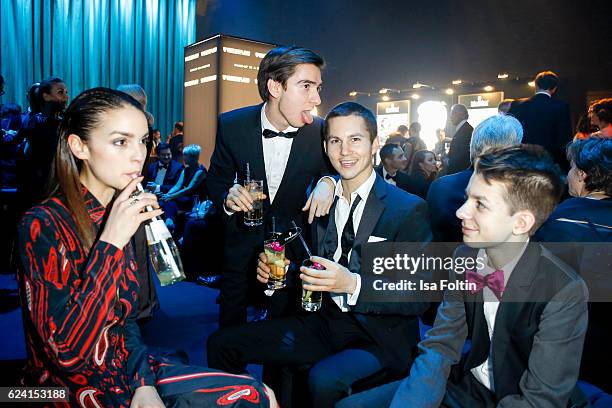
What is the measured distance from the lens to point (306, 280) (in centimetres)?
164

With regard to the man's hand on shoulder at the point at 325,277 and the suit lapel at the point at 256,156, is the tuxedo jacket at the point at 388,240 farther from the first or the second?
the suit lapel at the point at 256,156

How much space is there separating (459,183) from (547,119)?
6.79 ft

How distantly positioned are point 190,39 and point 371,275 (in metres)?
12.6

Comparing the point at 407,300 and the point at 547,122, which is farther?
the point at 547,122

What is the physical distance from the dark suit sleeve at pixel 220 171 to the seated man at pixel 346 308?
740 millimetres

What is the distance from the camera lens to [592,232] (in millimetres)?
2240

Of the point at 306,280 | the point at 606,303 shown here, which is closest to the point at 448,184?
the point at 606,303

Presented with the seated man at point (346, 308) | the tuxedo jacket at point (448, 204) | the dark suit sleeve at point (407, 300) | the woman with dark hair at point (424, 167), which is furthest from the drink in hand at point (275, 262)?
the woman with dark hair at point (424, 167)

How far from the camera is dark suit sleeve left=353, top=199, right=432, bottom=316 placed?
70.0 inches

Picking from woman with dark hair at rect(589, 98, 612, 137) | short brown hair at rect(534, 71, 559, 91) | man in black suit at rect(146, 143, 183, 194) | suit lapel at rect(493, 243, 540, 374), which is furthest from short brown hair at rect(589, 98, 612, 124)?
man in black suit at rect(146, 143, 183, 194)

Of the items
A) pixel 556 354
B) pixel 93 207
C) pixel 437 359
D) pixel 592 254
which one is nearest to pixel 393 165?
pixel 592 254

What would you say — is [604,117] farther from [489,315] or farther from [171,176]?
[171,176]

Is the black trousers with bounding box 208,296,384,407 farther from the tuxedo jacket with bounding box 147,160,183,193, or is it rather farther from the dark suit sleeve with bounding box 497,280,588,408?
the tuxedo jacket with bounding box 147,160,183,193

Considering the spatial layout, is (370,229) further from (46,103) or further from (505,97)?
(505,97)
